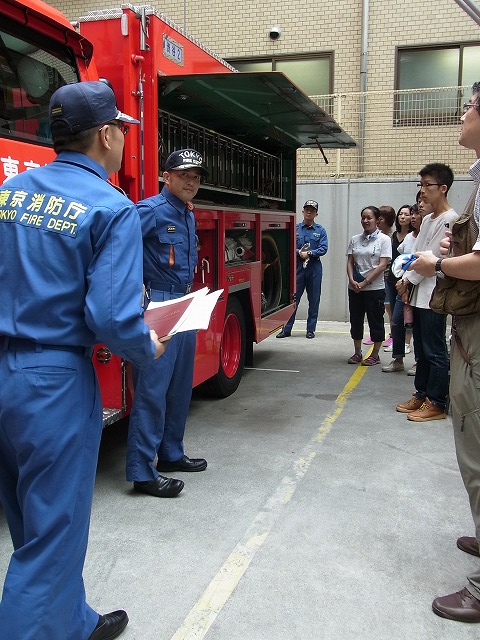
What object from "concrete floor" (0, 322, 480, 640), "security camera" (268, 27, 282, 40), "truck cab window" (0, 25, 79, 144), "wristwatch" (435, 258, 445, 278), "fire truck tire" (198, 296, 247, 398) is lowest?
"concrete floor" (0, 322, 480, 640)

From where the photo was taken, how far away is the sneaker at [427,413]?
539 centimetres

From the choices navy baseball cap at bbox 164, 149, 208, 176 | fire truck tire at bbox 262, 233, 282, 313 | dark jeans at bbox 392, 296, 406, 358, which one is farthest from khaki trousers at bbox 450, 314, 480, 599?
A: fire truck tire at bbox 262, 233, 282, 313

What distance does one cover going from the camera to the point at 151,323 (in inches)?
90.5

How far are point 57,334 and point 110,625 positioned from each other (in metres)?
1.32

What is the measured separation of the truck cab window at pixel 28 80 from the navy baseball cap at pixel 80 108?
1183 millimetres

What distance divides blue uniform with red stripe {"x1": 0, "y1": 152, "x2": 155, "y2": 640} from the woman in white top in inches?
223

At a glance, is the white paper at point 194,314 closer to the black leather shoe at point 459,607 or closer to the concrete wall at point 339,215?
the black leather shoe at point 459,607

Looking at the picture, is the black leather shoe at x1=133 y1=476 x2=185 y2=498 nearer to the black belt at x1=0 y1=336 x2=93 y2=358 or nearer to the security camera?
the black belt at x1=0 y1=336 x2=93 y2=358

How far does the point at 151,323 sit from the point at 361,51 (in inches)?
417

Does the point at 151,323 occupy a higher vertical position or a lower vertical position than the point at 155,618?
higher

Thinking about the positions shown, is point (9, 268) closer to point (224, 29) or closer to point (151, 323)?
point (151, 323)

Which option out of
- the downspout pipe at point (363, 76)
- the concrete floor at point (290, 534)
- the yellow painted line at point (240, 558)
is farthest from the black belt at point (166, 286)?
the downspout pipe at point (363, 76)

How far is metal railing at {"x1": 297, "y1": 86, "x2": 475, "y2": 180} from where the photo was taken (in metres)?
10.5

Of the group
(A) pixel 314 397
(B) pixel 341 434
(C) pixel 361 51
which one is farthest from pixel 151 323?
(C) pixel 361 51
